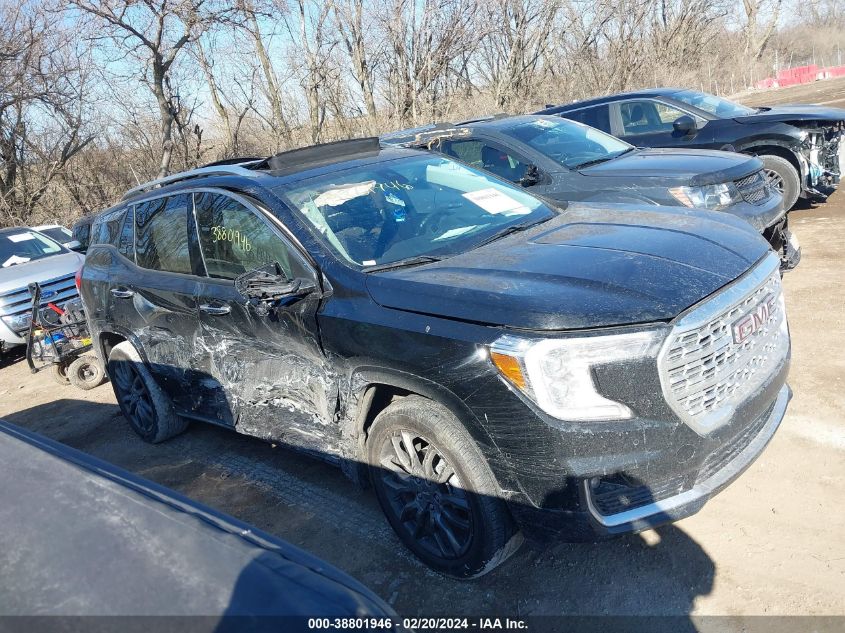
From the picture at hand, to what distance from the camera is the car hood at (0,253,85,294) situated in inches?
344

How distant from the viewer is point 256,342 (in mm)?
3615

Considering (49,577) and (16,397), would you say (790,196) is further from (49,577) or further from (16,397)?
(16,397)

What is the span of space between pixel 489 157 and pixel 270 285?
4.34m

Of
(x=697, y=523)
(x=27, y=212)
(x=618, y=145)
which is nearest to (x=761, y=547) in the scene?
(x=697, y=523)

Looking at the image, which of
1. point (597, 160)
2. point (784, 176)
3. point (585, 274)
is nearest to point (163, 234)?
point (585, 274)

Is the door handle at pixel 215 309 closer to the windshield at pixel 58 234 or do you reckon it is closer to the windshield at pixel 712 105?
the windshield at pixel 712 105

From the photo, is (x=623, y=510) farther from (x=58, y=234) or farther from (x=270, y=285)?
(x=58, y=234)

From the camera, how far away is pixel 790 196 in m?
Result: 7.99

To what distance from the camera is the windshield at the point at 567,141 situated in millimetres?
6711

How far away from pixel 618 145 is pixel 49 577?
22.1 ft

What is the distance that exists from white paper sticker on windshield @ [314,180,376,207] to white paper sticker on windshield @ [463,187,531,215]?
59 centimetres

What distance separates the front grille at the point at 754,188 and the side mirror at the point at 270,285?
4469 millimetres

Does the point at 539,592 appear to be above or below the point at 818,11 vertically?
below

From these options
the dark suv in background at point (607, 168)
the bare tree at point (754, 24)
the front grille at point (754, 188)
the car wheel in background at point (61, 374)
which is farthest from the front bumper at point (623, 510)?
the bare tree at point (754, 24)
